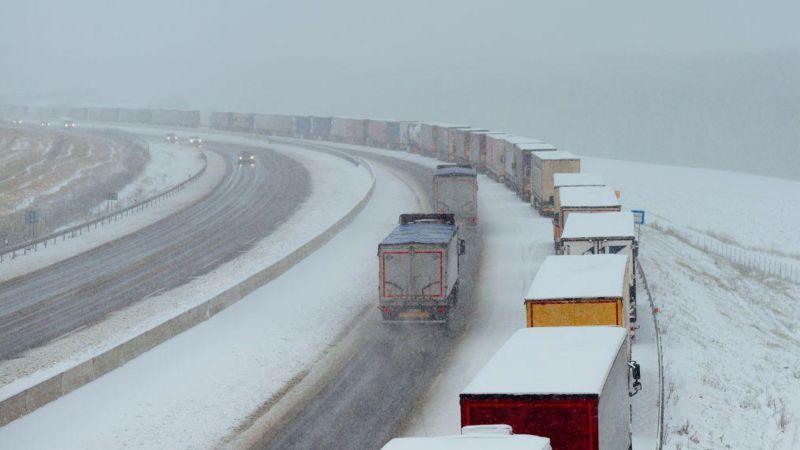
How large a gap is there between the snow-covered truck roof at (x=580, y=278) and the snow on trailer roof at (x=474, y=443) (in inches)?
465

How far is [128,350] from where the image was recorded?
2959 centimetres

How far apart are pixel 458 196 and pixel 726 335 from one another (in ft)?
58.8

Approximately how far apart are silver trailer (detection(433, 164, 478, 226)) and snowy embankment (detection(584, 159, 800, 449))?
8.04 metres

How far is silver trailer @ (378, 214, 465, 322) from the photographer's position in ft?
107

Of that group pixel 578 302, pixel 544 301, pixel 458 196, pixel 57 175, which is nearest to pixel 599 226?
pixel 578 302

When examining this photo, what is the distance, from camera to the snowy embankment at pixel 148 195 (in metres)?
46.8

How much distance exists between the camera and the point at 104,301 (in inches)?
1496

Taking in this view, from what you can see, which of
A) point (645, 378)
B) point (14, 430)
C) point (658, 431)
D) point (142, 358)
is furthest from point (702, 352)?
point (14, 430)

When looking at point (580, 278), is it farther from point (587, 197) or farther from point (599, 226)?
point (587, 197)

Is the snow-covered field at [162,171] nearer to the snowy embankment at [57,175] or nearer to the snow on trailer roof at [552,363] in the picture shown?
the snowy embankment at [57,175]

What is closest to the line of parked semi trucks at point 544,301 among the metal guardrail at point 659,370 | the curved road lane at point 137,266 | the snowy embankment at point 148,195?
the metal guardrail at point 659,370

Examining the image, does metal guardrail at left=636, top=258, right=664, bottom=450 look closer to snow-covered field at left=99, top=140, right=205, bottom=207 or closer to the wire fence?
the wire fence

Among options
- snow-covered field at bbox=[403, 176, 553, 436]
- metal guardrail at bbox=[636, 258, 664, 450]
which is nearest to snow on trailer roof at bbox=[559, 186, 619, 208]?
snow-covered field at bbox=[403, 176, 553, 436]

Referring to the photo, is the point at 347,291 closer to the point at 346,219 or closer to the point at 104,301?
the point at 104,301
